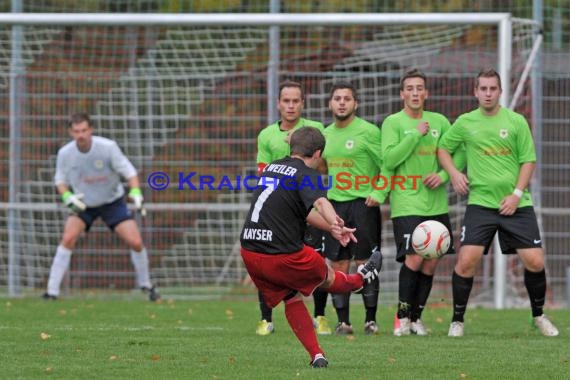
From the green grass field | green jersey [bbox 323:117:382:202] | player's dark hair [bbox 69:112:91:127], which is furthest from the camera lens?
player's dark hair [bbox 69:112:91:127]

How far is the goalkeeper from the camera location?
14539mm

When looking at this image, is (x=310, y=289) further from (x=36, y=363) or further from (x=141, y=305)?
(x=141, y=305)

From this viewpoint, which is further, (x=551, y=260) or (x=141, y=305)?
(x=551, y=260)

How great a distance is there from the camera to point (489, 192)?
10289mm

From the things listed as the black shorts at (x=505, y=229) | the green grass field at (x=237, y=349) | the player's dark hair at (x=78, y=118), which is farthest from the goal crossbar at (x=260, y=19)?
the black shorts at (x=505, y=229)

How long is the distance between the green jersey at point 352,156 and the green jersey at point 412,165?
20 centimetres

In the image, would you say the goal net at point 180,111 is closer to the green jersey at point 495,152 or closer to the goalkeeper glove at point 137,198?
the goalkeeper glove at point 137,198

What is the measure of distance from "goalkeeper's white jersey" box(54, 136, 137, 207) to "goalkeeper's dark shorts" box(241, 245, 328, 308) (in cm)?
666

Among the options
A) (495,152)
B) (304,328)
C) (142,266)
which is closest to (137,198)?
(142,266)

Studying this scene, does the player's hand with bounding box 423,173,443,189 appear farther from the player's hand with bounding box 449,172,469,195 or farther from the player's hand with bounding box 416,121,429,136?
the player's hand with bounding box 416,121,429,136

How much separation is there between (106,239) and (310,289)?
8.46 m

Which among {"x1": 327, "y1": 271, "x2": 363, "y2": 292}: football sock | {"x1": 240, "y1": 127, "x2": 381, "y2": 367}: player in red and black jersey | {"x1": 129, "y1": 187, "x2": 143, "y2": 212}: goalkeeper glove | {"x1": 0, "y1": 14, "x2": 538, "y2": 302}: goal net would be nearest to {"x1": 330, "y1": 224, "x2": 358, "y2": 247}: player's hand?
{"x1": 240, "y1": 127, "x2": 381, "y2": 367}: player in red and black jersey

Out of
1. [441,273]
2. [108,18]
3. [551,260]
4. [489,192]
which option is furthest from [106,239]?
[489,192]

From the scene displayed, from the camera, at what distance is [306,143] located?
8.03 meters
